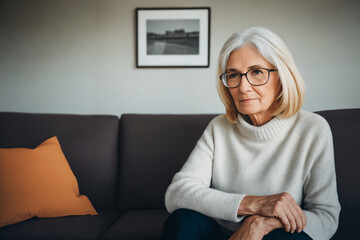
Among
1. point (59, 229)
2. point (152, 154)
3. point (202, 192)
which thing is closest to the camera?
point (202, 192)

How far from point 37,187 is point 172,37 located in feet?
5.03

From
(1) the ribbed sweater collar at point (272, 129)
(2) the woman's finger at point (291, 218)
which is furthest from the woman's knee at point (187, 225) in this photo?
(1) the ribbed sweater collar at point (272, 129)

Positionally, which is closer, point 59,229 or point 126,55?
point 59,229

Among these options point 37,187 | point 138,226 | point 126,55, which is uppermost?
point 126,55

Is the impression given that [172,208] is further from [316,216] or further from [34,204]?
[34,204]

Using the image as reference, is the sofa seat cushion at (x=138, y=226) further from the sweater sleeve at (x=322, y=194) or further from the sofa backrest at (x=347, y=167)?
the sofa backrest at (x=347, y=167)

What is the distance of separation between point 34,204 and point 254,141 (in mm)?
1097

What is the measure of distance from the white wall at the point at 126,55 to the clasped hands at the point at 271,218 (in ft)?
4.82

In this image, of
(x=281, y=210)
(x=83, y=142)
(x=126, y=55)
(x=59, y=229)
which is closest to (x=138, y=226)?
(x=59, y=229)

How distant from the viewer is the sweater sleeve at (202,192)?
958 millimetres

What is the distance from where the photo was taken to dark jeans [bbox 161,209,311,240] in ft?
2.88

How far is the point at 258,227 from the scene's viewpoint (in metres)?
0.89

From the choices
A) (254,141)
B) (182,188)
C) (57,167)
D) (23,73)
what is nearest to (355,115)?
(254,141)

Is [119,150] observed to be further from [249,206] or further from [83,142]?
[249,206]
